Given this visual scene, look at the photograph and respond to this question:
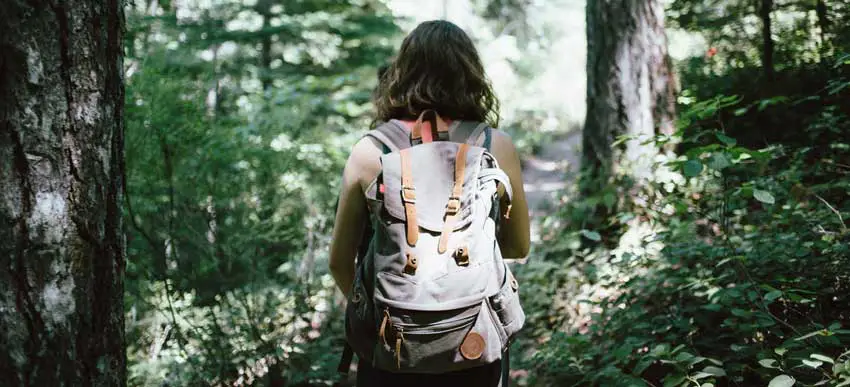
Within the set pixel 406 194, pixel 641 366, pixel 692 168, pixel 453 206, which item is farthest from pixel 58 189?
pixel 692 168

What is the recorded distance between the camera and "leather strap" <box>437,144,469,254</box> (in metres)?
1.81

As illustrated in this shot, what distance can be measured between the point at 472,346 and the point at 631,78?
3.67 meters

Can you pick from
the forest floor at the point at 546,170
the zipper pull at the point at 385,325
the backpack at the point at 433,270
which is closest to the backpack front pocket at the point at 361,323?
the backpack at the point at 433,270

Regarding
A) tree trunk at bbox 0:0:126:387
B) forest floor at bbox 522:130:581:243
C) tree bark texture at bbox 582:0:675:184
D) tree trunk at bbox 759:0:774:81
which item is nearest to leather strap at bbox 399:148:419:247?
tree trunk at bbox 0:0:126:387

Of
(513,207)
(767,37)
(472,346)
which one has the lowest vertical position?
(472,346)

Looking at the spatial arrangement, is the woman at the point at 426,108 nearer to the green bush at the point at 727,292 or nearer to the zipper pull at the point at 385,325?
the zipper pull at the point at 385,325

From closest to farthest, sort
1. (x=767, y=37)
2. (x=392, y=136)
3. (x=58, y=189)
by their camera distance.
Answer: (x=58, y=189) < (x=392, y=136) < (x=767, y=37)

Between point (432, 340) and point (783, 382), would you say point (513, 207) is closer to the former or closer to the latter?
point (432, 340)

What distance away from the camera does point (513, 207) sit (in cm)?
218

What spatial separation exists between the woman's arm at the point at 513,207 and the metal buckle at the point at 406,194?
39cm

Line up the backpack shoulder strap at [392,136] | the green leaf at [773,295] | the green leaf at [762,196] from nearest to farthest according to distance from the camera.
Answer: the backpack shoulder strap at [392,136] → the green leaf at [773,295] → the green leaf at [762,196]

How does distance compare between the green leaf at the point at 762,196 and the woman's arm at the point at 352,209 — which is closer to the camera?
the woman's arm at the point at 352,209

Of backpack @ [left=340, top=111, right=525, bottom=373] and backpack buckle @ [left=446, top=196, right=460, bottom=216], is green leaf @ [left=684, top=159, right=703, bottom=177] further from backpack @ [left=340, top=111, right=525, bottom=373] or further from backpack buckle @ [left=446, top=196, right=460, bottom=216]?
backpack buckle @ [left=446, top=196, right=460, bottom=216]

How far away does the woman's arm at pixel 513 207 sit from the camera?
6.91 feet
